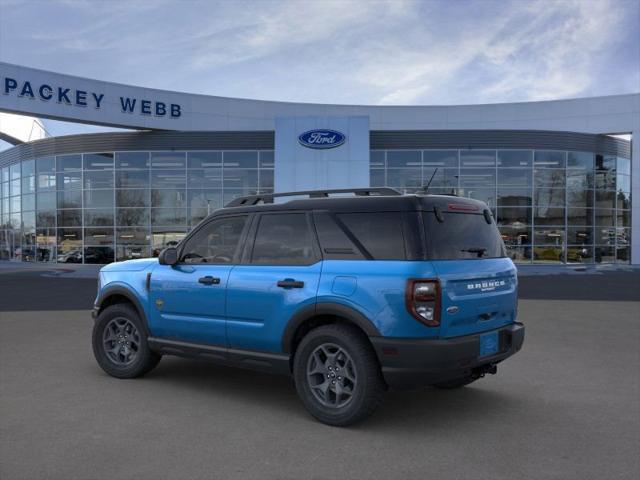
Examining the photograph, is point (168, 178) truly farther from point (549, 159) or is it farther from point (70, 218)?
point (549, 159)

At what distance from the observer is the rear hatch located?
4.11 m

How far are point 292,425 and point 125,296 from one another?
8.50 feet

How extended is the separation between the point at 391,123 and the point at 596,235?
12.2 metres

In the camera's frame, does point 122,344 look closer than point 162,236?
Yes

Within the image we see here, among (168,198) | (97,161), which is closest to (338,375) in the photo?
(168,198)

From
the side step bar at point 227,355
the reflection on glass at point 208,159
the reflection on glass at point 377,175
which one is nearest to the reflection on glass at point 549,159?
the reflection on glass at point 377,175

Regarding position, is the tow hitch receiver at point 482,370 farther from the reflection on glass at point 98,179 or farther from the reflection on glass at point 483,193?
the reflection on glass at point 98,179

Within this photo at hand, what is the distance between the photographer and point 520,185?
87.8 ft

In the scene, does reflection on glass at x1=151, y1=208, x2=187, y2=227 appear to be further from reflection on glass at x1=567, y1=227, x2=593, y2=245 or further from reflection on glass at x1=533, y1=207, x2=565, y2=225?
reflection on glass at x1=567, y1=227, x2=593, y2=245

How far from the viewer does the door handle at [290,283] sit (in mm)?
4543

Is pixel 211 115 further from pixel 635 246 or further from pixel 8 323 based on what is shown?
pixel 635 246

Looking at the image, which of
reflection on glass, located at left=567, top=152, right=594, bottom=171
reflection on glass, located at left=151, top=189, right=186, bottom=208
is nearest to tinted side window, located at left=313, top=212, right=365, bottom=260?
reflection on glass, located at left=151, top=189, right=186, bottom=208

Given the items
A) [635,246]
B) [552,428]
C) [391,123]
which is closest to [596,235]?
[635,246]

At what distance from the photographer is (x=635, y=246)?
95.6ft
